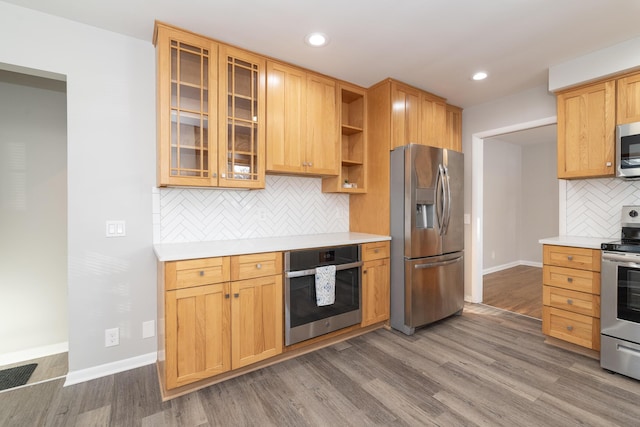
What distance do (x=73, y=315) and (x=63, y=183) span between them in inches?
54.2

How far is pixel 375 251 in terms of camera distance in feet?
9.70

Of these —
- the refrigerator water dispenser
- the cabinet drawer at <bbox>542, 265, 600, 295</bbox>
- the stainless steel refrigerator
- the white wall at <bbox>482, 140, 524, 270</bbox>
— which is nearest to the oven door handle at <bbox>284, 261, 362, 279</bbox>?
the stainless steel refrigerator

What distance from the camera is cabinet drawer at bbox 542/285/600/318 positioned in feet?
7.83

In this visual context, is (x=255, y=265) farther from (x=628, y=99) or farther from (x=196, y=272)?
(x=628, y=99)

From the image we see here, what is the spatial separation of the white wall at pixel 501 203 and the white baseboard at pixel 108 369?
5498mm

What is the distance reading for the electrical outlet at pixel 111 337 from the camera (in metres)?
2.25

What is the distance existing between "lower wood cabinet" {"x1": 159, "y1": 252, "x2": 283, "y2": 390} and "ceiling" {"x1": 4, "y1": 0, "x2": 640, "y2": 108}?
5.67 feet

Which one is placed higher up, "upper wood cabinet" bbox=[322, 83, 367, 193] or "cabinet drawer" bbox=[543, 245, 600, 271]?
"upper wood cabinet" bbox=[322, 83, 367, 193]

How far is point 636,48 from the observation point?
2359 millimetres

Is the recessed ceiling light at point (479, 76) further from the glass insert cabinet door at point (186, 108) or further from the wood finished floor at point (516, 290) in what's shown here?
the wood finished floor at point (516, 290)

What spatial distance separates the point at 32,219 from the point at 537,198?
788 cm

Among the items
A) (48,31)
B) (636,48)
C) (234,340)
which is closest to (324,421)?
(234,340)

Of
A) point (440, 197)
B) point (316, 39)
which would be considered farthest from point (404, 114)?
point (316, 39)

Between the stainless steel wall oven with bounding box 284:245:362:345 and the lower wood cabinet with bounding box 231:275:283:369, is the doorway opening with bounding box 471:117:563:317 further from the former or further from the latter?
the lower wood cabinet with bounding box 231:275:283:369
